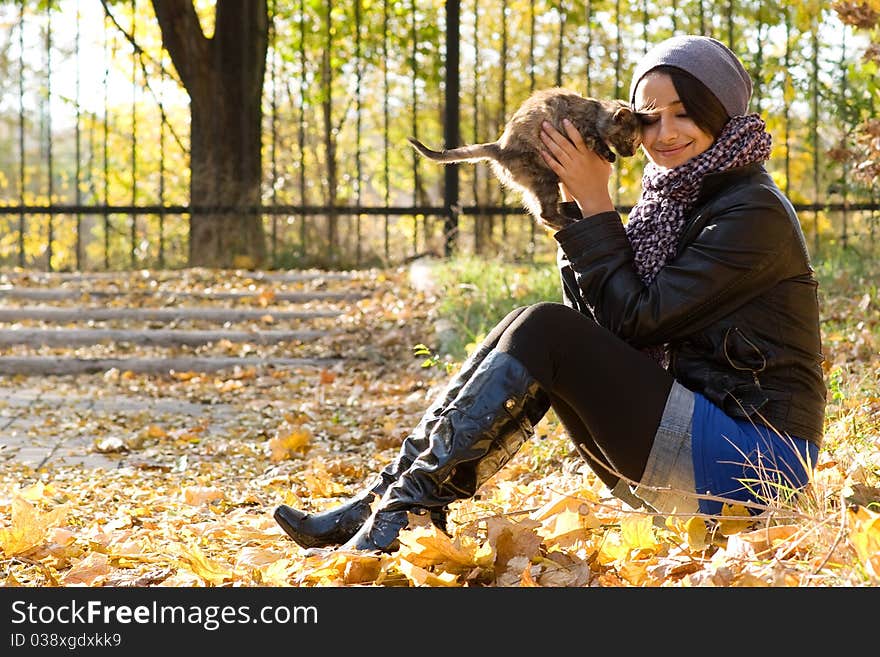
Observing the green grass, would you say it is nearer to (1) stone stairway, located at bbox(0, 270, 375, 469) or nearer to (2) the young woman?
(1) stone stairway, located at bbox(0, 270, 375, 469)

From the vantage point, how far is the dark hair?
2.62 m

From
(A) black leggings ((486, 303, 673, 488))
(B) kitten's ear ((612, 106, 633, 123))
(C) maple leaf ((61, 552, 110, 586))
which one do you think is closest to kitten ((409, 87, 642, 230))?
(B) kitten's ear ((612, 106, 633, 123))

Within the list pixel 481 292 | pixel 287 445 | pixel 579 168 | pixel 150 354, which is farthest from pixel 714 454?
pixel 150 354

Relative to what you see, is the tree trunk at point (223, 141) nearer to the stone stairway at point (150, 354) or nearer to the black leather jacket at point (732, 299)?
the stone stairway at point (150, 354)

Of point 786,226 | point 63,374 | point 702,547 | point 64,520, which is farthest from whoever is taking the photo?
point 63,374

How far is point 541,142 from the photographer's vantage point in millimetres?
2820

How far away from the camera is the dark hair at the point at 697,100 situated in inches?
103

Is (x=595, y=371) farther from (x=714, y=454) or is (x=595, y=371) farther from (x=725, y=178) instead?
(x=725, y=178)

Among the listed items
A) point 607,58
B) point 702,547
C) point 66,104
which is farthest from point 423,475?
point 66,104

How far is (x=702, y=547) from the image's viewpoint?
2.39m

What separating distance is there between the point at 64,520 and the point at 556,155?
5.89ft

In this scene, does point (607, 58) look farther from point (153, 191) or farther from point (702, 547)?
point (702, 547)

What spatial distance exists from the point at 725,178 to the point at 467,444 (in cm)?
92

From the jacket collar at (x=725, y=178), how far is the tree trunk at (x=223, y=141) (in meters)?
7.01
